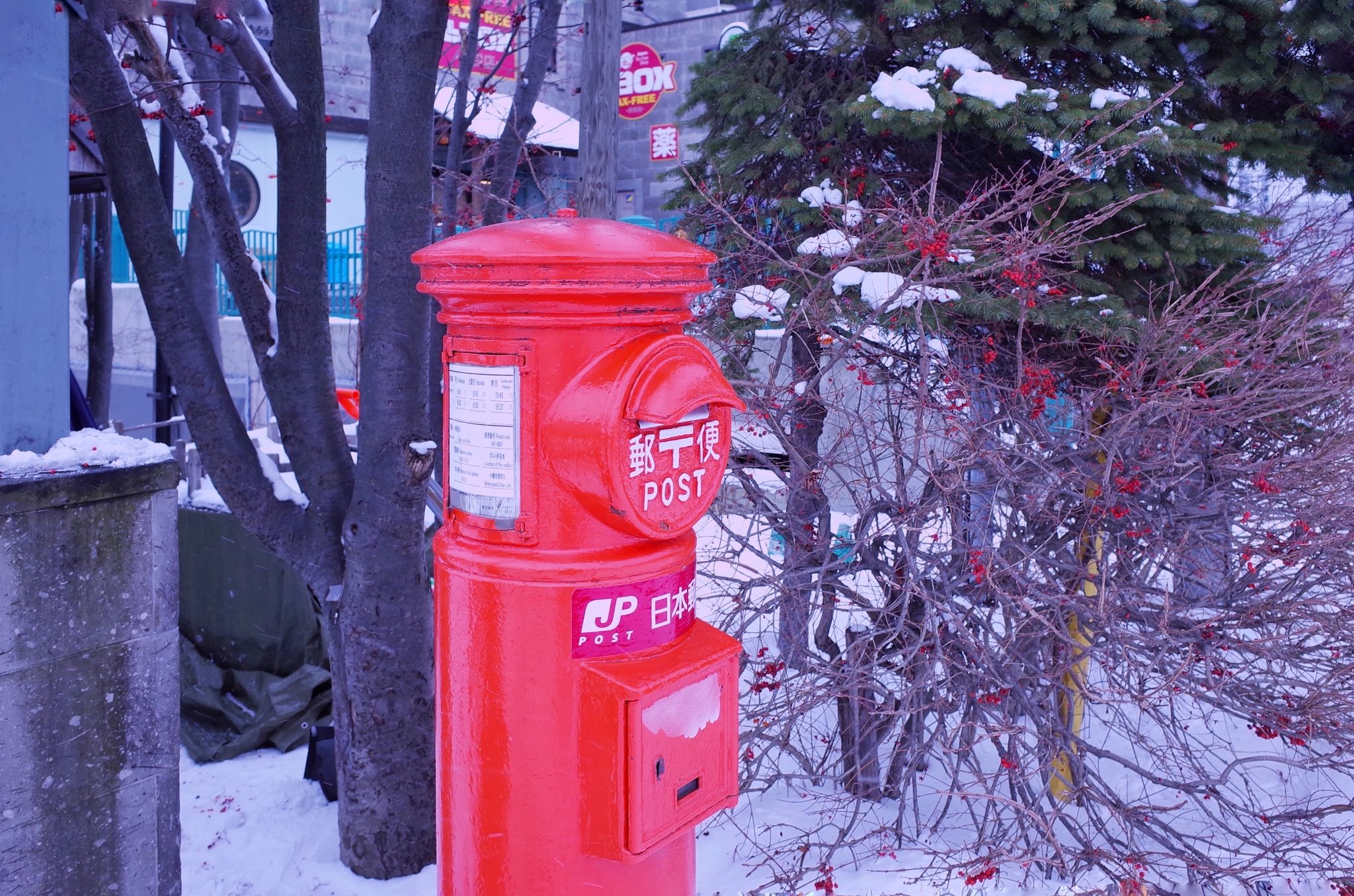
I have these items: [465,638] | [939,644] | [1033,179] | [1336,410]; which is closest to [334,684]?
[465,638]

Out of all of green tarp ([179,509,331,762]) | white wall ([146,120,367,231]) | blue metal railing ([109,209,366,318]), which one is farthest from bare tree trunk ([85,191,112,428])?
white wall ([146,120,367,231])

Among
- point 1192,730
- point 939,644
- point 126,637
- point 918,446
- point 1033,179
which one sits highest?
point 1033,179

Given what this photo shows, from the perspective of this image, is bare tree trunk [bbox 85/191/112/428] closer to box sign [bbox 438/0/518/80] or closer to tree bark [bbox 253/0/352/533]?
box sign [bbox 438/0/518/80]

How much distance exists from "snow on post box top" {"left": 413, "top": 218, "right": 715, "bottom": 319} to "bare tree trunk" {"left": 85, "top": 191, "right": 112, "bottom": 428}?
4970 millimetres

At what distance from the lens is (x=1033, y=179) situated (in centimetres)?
440

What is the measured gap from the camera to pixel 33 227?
2602 mm

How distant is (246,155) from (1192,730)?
1544cm

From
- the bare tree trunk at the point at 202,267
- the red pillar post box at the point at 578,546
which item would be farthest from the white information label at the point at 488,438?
the bare tree trunk at the point at 202,267

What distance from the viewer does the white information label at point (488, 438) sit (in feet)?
7.53

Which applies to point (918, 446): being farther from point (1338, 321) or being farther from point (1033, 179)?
point (1338, 321)

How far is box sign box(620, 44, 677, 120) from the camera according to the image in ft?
54.7

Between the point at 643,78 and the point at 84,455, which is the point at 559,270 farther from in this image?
the point at 643,78

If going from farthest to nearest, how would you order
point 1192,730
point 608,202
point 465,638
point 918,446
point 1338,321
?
point 608,202 → point 1192,730 → point 1338,321 → point 918,446 → point 465,638

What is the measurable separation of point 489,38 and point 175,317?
457 cm
